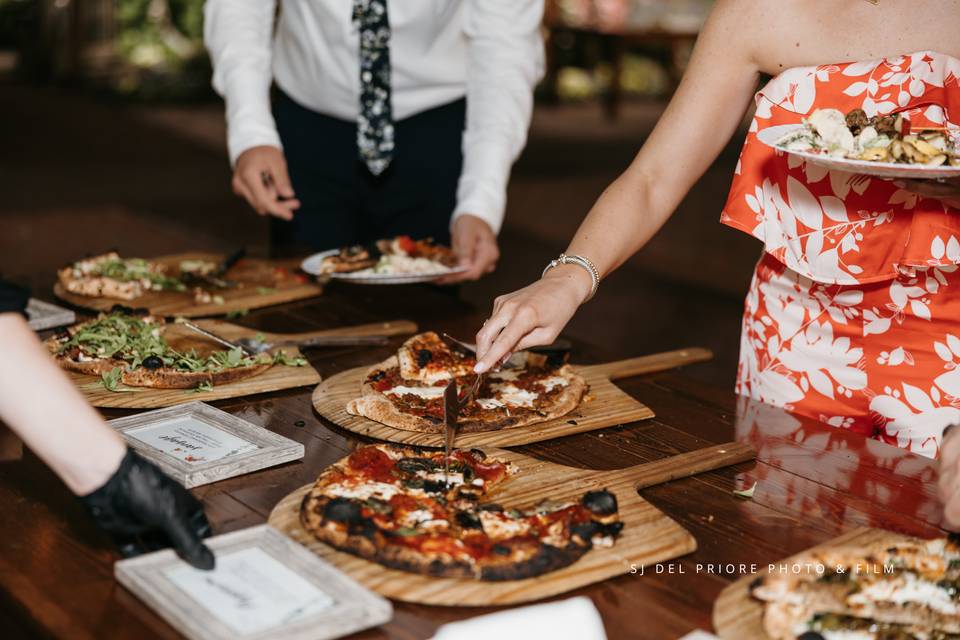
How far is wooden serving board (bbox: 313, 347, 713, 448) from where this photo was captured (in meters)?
2.08

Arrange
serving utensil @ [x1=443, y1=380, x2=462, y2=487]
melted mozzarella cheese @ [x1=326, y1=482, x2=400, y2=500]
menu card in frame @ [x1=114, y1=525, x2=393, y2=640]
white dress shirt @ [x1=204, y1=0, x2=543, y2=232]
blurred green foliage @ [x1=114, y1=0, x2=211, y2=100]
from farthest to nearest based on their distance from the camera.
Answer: blurred green foliage @ [x1=114, y1=0, x2=211, y2=100], white dress shirt @ [x1=204, y1=0, x2=543, y2=232], serving utensil @ [x1=443, y1=380, x2=462, y2=487], melted mozzarella cheese @ [x1=326, y1=482, x2=400, y2=500], menu card in frame @ [x1=114, y1=525, x2=393, y2=640]

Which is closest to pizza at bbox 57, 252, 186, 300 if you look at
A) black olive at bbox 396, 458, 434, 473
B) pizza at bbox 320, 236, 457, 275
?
pizza at bbox 320, 236, 457, 275

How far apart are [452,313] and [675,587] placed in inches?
59.6

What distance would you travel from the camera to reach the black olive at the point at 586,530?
162 centimetres

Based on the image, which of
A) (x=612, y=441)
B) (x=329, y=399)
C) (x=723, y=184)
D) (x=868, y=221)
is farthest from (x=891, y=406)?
(x=723, y=184)

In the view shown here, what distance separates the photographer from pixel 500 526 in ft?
5.43

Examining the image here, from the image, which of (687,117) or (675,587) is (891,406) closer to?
(687,117)

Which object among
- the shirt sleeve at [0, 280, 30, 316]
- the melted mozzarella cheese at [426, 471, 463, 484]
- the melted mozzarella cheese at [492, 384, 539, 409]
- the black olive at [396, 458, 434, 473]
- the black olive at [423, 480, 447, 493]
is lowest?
the melted mozzarella cheese at [492, 384, 539, 409]

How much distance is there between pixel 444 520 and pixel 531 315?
1.83 feet

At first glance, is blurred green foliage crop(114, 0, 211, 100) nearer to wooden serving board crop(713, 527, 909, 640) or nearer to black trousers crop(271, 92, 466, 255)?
black trousers crop(271, 92, 466, 255)

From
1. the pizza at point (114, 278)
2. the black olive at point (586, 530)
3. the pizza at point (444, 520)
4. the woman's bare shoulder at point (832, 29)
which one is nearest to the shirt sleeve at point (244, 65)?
the pizza at point (114, 278)

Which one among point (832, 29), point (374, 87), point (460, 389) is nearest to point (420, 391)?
point (460, 389)

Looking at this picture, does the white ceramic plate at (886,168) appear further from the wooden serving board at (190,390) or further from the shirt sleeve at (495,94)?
the shirt sleeve at (495,94)

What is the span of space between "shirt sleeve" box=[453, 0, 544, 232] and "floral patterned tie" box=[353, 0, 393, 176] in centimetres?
27
